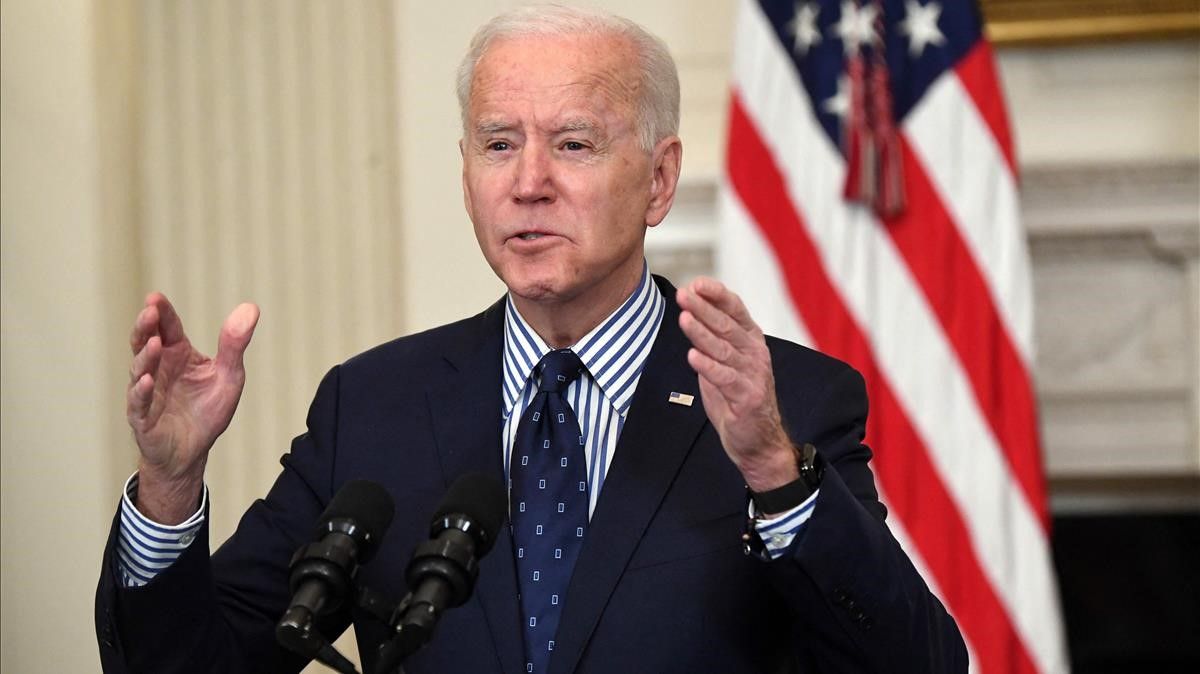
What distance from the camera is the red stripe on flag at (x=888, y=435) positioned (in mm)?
3797

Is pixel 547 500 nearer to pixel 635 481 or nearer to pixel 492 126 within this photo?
pixel 635 481

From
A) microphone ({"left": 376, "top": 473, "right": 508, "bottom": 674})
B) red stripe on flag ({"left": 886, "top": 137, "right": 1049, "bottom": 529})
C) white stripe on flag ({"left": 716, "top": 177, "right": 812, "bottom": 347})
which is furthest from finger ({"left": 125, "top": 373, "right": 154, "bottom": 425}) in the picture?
red stripe on flag ({"left": 886, "top": 137, "right": 1049, "bottom": 529})

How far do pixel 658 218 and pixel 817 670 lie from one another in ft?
2.31

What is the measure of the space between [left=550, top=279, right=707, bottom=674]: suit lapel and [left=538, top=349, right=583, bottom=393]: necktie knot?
0.31ft

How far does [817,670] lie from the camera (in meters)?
1.97

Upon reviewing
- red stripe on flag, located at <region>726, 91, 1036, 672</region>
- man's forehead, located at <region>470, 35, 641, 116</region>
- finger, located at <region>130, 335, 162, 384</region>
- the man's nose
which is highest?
man's forehead, located at <region>470, 35, 641, 116</region>

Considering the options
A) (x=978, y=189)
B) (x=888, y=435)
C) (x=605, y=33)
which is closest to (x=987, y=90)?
(x=978, y=189)

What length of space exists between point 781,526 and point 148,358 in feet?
Answer: 2.44

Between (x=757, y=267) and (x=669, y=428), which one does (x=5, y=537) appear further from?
(x=669, y=428)

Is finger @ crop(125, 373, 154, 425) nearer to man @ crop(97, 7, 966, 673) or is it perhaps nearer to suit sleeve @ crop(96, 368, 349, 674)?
man @ crop(97, 7, 966, 673)

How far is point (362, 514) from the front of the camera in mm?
1581

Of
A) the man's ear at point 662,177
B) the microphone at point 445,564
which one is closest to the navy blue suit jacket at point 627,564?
the man's ear at point 662,177

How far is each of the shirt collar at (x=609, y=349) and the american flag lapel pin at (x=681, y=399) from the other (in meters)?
0.06

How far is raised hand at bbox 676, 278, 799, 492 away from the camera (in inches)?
65.6
